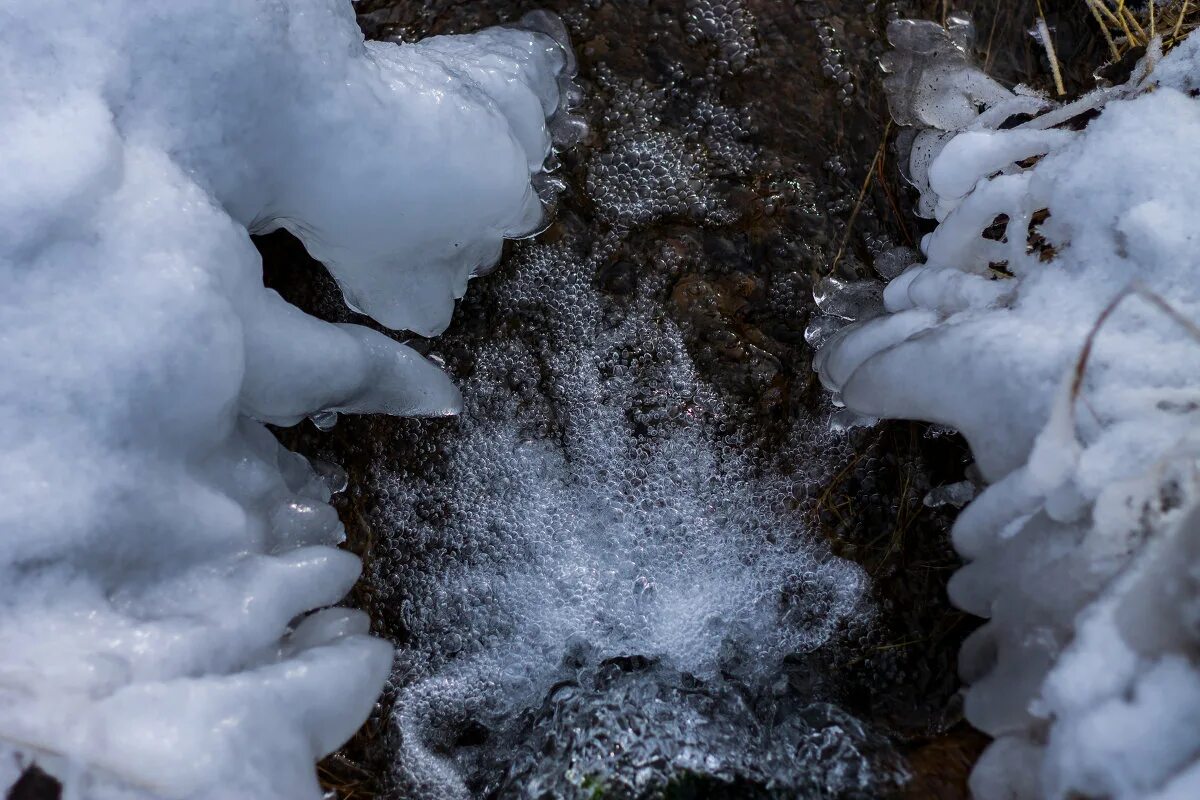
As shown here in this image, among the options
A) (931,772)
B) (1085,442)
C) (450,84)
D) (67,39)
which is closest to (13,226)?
(67,39)

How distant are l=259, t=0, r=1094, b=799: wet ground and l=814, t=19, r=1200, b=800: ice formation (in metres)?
0.22

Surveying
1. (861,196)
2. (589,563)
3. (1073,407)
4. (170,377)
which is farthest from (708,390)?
(170,377)

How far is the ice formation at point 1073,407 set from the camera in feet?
3.69

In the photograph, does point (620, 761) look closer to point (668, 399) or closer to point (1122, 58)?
point (668, 399)

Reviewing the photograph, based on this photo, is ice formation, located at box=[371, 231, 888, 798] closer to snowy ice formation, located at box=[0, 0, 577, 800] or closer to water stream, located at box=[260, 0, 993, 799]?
water stream, located at box=[260, 0, 993, 799]

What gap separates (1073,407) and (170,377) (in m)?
1.21

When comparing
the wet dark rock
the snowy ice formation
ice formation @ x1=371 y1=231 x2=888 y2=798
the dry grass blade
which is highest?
the dry grass blade

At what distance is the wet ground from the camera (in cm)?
160

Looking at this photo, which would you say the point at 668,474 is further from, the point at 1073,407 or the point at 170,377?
the point at 170,377

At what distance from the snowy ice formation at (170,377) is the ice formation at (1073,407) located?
92cm

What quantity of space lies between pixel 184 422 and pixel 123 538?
0.18 metres

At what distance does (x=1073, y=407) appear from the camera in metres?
1.15

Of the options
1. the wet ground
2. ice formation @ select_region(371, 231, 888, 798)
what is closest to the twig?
the wet ground

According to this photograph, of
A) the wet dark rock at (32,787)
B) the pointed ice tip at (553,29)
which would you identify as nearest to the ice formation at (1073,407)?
the pointed ice tip at (553,29)
